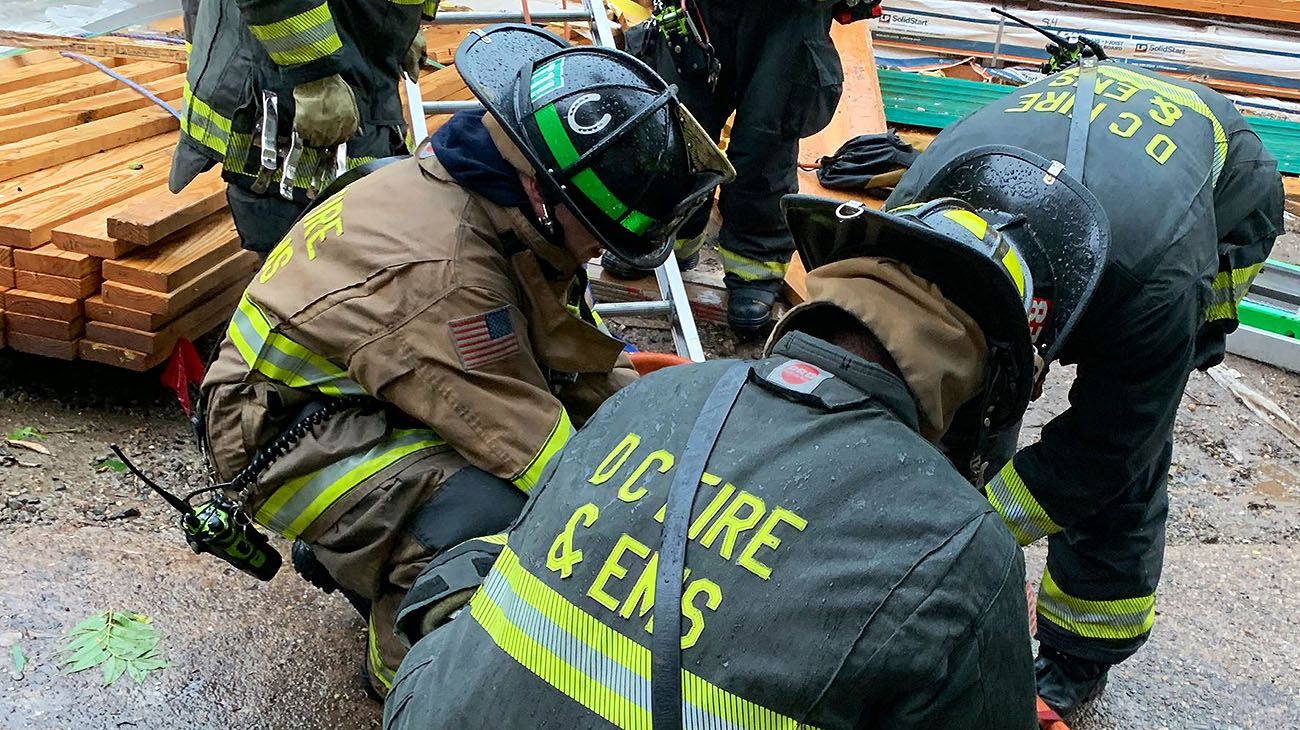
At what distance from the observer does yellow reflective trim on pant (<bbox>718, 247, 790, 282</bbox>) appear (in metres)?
4.46

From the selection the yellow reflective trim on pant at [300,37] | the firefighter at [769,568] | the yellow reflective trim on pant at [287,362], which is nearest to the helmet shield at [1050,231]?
the firefighter at [769,568]

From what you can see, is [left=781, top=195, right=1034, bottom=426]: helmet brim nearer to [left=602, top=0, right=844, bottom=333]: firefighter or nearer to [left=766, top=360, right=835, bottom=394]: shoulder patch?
[left=766, top=360, right=835, bottom=394]: shoulder patch

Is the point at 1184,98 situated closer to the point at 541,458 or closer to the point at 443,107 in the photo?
the point at 541,458

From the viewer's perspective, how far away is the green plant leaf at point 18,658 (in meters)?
2.54

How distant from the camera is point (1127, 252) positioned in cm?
206

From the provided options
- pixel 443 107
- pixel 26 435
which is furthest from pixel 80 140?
pixel 443 107


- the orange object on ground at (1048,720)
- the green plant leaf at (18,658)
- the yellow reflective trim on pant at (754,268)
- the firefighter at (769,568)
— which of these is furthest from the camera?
the yellow reflective trim on pant at (754,268)

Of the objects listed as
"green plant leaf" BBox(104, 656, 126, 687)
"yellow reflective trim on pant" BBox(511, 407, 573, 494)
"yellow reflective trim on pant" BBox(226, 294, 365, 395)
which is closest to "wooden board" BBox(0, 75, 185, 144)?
"green plant leaf" BBox(104, 656, 126, 687)

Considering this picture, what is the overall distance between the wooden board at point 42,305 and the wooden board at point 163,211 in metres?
0.25

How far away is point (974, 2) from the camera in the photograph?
8461 millimetres

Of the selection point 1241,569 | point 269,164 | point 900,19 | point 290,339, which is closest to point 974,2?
point 900,19

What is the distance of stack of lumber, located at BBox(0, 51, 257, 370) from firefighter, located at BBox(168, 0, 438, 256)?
265mm

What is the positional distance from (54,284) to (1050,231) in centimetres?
294

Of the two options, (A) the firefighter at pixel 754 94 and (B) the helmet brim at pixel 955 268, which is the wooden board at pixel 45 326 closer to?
(A) the firefighter at pixel 754 94
